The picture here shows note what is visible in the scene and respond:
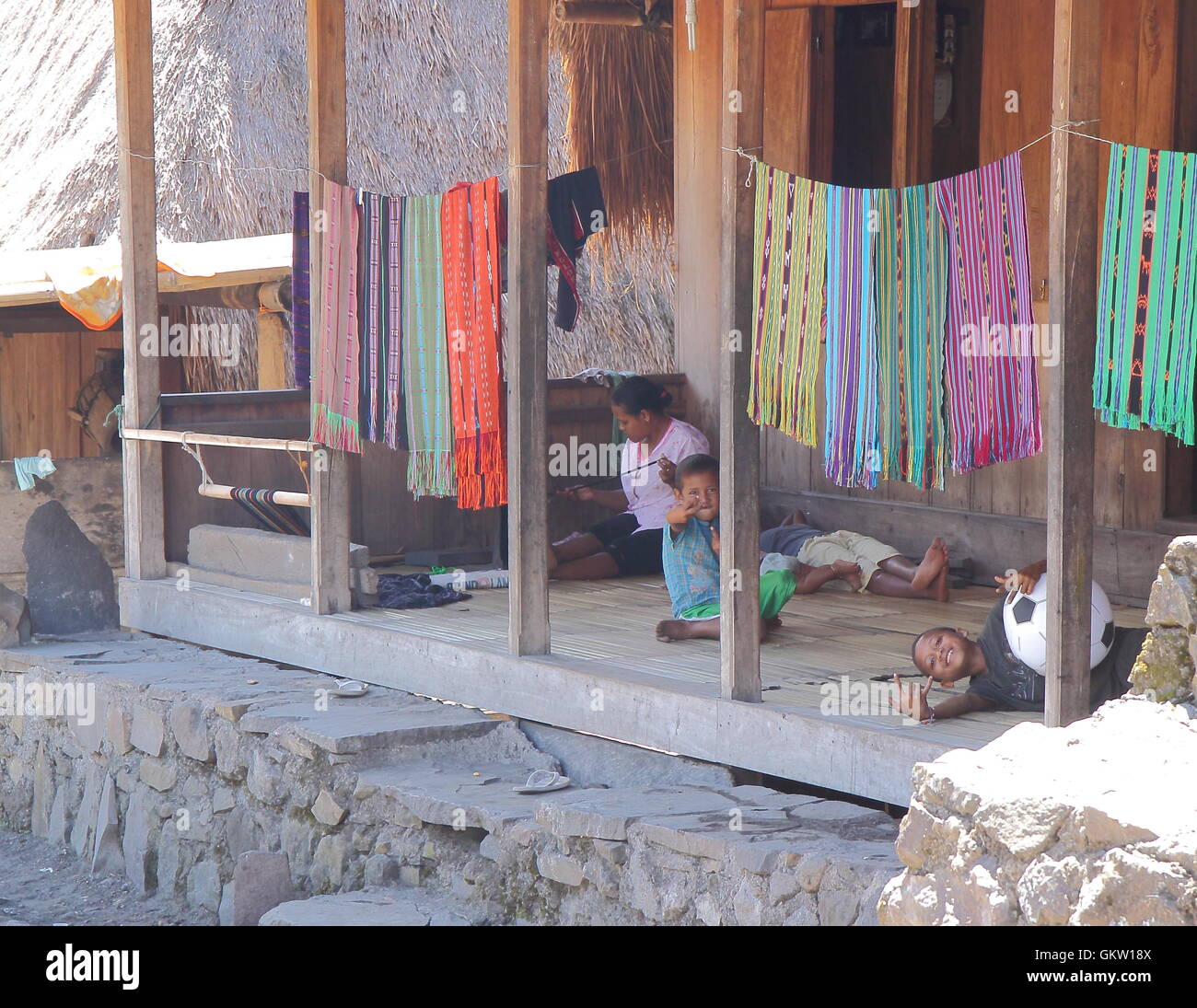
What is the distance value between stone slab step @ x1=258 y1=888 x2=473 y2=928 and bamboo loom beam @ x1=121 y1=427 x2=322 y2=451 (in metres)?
2.17

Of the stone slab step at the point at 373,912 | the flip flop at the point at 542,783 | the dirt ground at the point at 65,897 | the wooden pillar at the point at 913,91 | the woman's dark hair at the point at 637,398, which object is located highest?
the wooden pillar at the point at 913,91

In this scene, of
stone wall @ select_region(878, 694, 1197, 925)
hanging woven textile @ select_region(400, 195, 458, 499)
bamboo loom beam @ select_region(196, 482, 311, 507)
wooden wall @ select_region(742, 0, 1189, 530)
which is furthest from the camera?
bamboo loom beam @ select_region(196, 482, 311, 507)

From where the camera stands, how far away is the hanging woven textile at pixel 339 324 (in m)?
6.59

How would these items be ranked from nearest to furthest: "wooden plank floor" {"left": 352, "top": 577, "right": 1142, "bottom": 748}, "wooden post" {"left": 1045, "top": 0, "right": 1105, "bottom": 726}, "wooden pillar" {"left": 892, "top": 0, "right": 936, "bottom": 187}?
"wooden post" {"left": 1045, "top": 0, "right": 1105, "bottom": 726} → "wooden plank floor" {"left": 352, "top": 577, "right": 1142, "bottom": 748} → "wooden pillar" {"left": 892, "top": 0, "right": 936, "bottom": 187}

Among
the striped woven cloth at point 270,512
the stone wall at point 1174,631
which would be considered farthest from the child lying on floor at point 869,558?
the stone wall at point 1174,631

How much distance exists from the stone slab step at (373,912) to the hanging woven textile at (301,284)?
2.57m

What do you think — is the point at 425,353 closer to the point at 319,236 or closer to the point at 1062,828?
the point at 319,236

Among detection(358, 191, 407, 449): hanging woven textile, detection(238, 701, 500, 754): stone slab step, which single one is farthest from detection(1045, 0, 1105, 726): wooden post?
detection(358, 191, 407, 449): hanging woven textile

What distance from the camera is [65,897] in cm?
705

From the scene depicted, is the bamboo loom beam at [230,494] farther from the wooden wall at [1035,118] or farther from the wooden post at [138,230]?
the wooden wall at [1035,118]

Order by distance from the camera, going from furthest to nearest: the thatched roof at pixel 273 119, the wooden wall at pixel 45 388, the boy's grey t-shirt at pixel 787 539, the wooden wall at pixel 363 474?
1. the thatched roof at pixel 273 119
2. the wooden wall at pixel 45 388
3. the wooden wall at pixel 363 474
4. the boy's grey t-shirt at pixel 787 539

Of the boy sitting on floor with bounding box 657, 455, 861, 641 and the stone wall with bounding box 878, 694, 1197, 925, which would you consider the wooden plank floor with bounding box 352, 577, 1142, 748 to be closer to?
the boy sitting on floor with bounding box 657, 455, 861, 641

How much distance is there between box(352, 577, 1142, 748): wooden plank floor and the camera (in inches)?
209

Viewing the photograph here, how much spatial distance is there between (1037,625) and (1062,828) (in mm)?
1943
